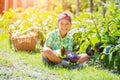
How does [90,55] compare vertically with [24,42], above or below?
below

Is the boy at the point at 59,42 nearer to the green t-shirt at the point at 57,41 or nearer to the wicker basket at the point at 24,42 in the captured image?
the green t-shirt at the point at 57,41

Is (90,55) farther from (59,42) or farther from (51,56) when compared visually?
(51,56)

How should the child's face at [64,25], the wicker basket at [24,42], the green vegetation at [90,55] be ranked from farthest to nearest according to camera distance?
1. the wicker basket at [24,42]
2. the child's face at [64,25]
3. the green vegetation at [90,55]

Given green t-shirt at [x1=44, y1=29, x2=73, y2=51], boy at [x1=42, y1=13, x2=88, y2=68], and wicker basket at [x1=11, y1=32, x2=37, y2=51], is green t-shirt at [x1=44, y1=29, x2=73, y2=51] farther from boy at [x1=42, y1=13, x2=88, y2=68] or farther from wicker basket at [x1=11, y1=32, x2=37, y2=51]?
wicker basket at [x1=11, y1=32, x2=37, y2=51]

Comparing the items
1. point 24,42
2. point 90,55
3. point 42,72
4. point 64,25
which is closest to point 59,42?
point 64,25

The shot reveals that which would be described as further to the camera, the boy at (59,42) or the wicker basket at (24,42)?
the wicker basket at (24,42)

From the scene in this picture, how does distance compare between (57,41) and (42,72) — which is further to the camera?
(57,41)

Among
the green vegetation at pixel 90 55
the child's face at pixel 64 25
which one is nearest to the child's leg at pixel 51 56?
the green vegetation at pixel 90 55

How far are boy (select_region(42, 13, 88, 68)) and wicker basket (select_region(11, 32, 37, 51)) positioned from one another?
81.5 inches

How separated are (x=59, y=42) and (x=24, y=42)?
2.18 meters

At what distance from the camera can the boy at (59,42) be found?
21.2 ft

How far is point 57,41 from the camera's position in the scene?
264 inches

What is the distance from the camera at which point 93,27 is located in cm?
691

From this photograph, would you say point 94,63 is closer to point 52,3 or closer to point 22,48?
point 22,48
